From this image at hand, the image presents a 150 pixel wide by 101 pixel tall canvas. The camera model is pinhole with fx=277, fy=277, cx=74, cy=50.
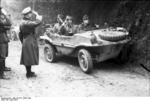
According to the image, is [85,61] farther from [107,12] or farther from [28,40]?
[107,12]

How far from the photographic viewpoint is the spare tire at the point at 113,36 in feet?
24.5

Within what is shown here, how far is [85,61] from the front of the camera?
24.8 feet

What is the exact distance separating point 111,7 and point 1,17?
184 inches

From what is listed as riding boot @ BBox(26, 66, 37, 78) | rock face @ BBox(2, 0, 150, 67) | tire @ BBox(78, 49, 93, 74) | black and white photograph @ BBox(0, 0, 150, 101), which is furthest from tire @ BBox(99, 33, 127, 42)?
riding boot @ BBox(26, 66, 37, 78)

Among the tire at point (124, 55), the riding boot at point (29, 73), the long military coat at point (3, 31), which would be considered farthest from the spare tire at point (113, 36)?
the long military coat at point (3, 31)

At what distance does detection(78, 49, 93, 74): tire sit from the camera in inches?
293

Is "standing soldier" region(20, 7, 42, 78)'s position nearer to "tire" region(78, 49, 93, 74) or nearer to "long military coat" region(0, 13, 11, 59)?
"long military coat" region(0, 13, 11, 59)

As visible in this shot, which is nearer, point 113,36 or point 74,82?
point 74,82

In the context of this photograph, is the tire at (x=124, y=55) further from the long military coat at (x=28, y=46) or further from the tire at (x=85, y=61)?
the long military coat at (x=28, y=46)

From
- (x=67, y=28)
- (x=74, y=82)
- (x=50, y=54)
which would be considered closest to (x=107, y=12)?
(x=67, y=28)

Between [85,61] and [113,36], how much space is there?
3.34ft

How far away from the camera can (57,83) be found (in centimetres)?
691

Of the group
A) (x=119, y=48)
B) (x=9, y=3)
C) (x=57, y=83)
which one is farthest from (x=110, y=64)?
(x=9, y=3)

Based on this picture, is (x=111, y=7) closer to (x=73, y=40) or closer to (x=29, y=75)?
(x=73, y=40)
